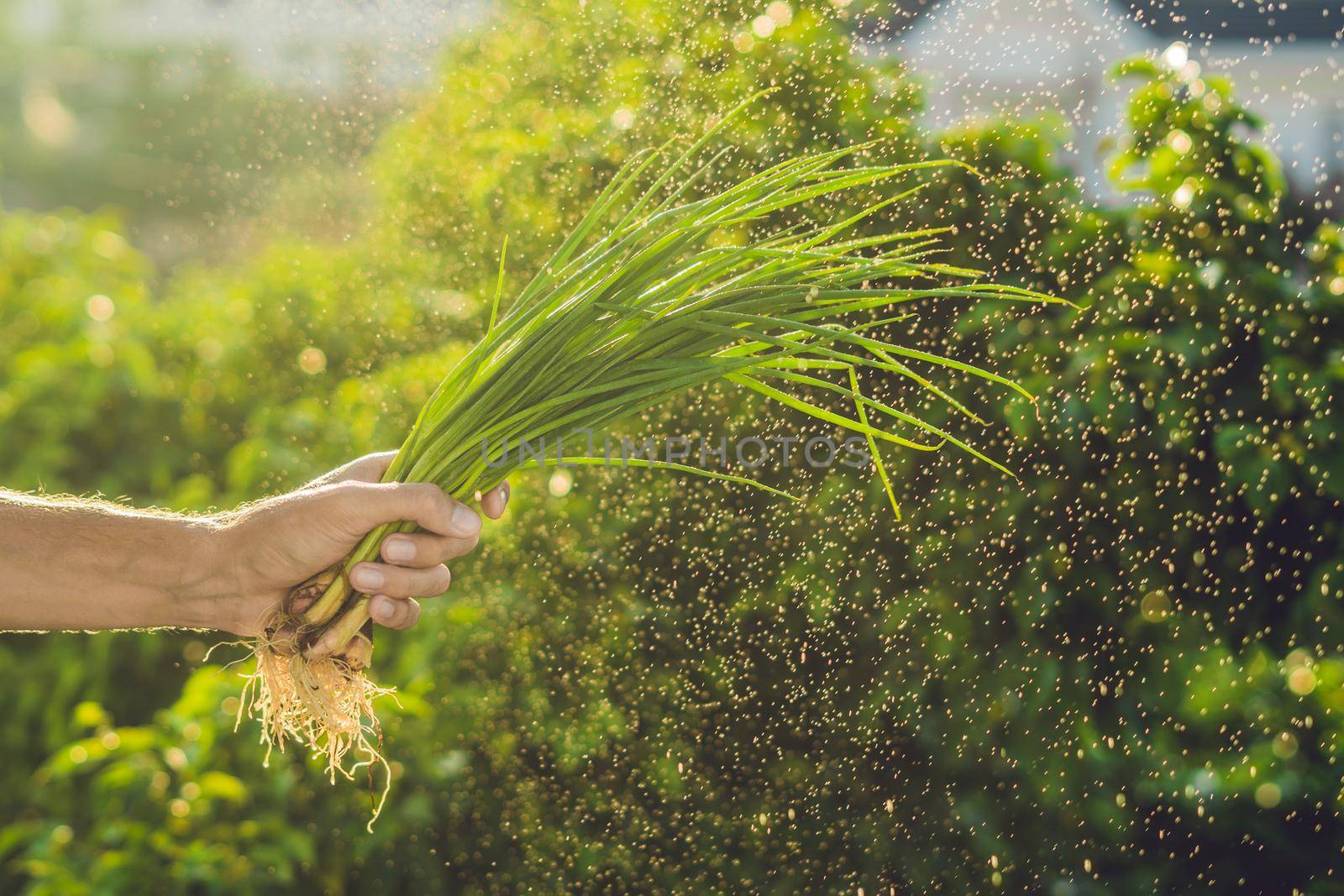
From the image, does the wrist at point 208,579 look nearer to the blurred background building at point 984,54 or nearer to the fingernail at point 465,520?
the fingernail at point 465,520

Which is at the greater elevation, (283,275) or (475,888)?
(283,275)

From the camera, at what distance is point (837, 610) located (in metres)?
1.76

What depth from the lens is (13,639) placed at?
2754mm

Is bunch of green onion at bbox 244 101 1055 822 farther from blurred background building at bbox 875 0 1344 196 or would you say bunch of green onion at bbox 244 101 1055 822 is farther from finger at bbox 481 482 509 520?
blurred background building at bbox 875 0 1344 196

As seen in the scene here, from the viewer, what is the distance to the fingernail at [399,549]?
1326 mm

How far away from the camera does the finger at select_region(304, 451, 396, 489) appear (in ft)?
4.96

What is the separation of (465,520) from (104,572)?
23.2 inches

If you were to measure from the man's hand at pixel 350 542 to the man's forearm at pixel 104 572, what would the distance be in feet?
0.22

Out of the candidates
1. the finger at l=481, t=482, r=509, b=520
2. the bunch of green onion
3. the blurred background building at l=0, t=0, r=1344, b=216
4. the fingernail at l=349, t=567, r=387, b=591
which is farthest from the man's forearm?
the blurred background building at l=0, t=0, r=1344, b=216

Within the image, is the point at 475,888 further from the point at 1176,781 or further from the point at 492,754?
the point at 1176,781

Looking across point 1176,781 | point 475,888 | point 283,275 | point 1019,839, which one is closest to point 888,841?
point 1019,839

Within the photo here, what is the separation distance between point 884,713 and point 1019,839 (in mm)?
302

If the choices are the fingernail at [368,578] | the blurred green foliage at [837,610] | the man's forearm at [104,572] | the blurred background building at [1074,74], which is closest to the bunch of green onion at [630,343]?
the fingernail at [368,578]

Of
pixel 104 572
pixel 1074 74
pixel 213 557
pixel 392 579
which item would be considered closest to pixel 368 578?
pixel 392 579
